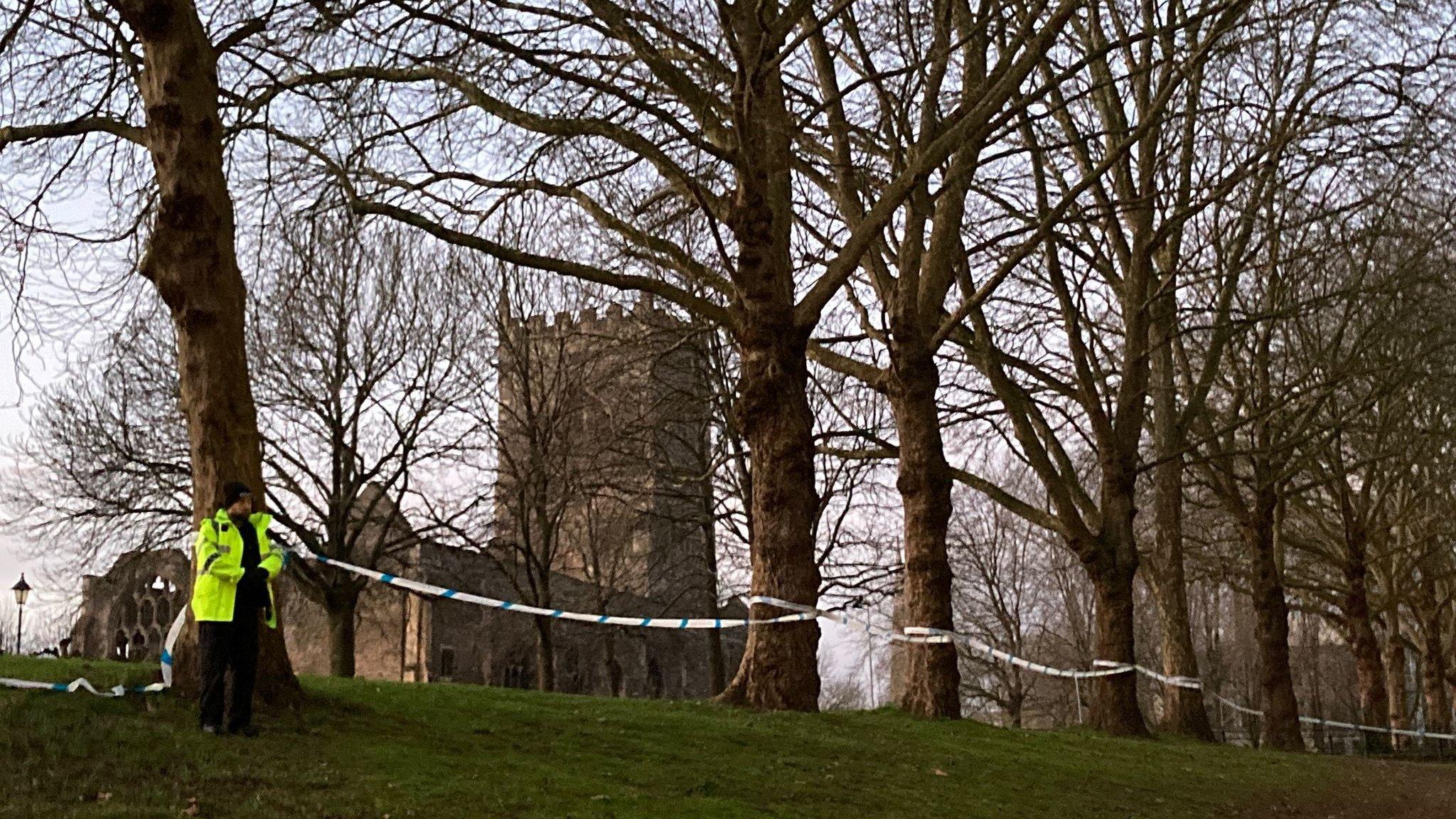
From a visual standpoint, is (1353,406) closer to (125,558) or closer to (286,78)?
(286,78)

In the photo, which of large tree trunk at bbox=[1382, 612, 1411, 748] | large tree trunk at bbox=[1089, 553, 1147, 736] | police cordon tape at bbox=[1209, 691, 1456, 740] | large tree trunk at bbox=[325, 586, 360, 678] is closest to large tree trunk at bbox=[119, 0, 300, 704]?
large tree trunk at bbox=[1089, 553, 1147, 736]

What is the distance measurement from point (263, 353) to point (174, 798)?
23.7 meters

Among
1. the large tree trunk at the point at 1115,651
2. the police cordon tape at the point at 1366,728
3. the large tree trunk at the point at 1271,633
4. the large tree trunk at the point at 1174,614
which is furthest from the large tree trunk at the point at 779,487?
the large tree trunk at the point at 1271,633

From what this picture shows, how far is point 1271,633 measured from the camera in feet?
87.7

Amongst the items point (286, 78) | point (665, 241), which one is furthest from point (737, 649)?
point (286, 78)

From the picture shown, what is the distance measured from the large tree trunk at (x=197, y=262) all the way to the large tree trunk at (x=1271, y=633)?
20.9 m

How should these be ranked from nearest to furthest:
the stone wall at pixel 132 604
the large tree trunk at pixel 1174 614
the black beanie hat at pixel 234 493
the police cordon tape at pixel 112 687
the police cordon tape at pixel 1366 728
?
the police cordon tape at pixel 112 687, the black beanie hat at pixel 234 493, the large tree trunk at pixel 1174 614, the police cordon tape at pixel 1366 728, the stone wall at pixel 132 604

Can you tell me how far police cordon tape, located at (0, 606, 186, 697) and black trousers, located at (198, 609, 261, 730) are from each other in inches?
23.8

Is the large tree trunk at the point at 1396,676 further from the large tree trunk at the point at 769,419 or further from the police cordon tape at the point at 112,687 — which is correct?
the police cordon tape at the point at 112,687

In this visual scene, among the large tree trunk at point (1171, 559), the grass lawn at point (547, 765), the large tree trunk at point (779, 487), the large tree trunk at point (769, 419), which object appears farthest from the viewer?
the large tree trunk at point (1171, 559)

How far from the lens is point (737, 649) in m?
51.5

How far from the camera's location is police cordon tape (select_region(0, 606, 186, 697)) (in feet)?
29.4

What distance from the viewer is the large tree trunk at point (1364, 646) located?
3142 cm

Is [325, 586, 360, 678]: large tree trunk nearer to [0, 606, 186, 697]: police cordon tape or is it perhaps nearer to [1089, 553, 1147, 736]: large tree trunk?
[1089, 553, 1147, 736]: large tree trunk
